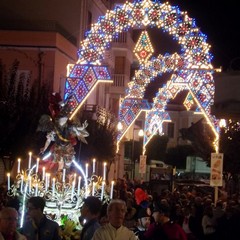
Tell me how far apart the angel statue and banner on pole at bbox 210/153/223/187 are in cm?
601

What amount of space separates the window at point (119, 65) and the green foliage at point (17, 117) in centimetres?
2025

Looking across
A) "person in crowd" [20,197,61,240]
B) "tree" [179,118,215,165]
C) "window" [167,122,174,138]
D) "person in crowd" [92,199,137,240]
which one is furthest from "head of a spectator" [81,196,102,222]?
"window" [167,122,174,138]

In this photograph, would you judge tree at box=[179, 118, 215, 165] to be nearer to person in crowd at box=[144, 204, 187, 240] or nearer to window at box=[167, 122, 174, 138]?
person in crowd at box=[144, 204, 187, 240]

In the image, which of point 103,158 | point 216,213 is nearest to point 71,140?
point 216,213

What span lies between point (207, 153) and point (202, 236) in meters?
27.7

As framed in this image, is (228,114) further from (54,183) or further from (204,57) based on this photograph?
(204,57)

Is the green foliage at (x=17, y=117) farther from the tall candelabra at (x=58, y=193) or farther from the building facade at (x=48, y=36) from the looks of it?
the tall candelabra at (x=58, y=193)

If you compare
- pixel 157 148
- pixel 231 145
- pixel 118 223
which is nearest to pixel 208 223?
pixel 118 223

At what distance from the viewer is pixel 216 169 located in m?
19.8

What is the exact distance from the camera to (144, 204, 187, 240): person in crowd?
9.17 metres

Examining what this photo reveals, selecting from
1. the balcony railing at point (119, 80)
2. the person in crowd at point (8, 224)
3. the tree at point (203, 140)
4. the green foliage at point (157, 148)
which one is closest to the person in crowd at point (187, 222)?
the person in crowd at point (8, 224)

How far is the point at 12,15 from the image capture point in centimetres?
3547

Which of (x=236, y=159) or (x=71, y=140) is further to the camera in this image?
(x=236, y=159)

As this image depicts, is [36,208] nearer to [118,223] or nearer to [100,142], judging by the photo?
[118,223]
